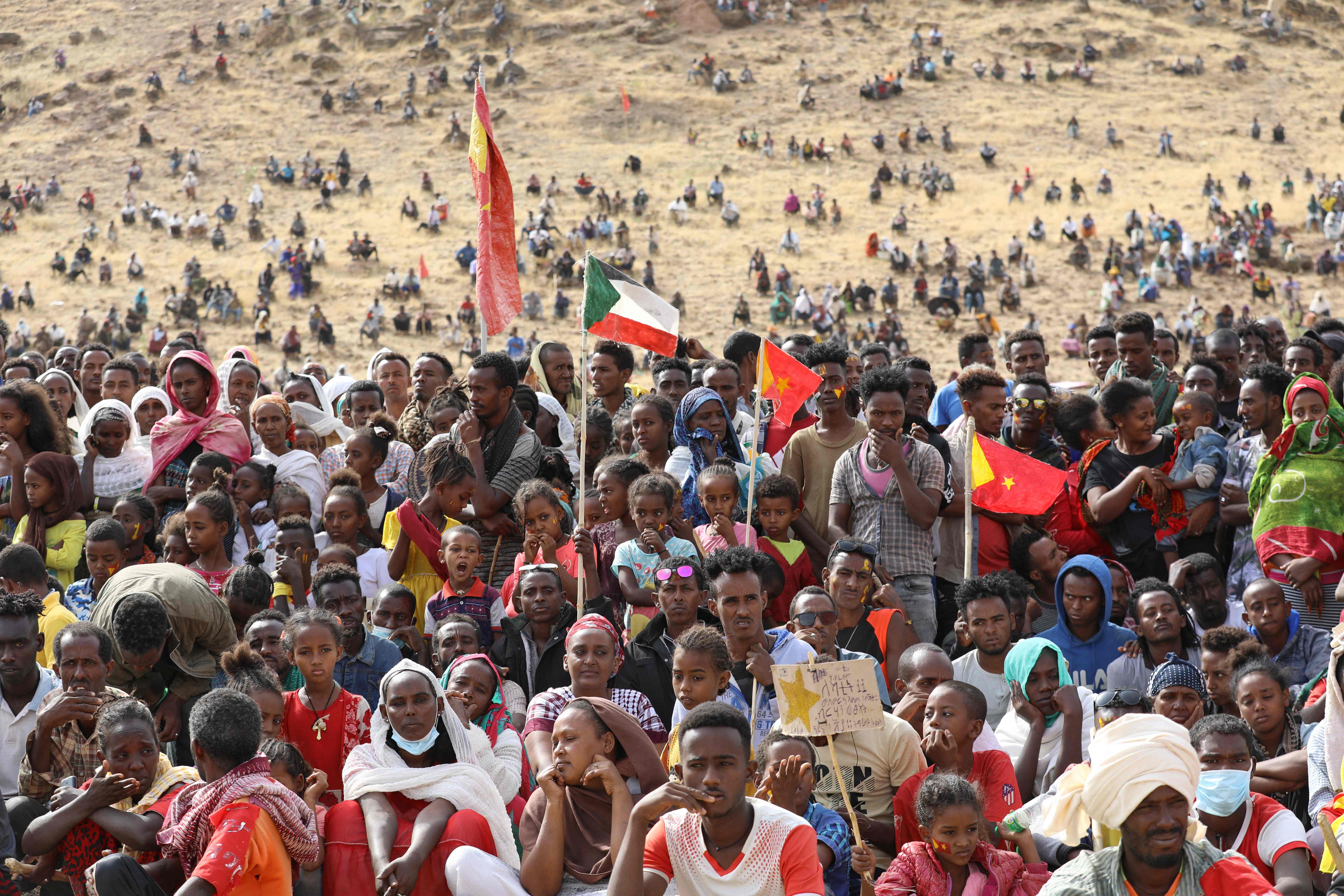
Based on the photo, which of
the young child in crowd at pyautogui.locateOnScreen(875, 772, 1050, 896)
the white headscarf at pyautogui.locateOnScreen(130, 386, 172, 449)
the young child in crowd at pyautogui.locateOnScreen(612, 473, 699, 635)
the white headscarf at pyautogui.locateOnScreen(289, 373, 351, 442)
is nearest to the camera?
the young child in crowd at pyautogui.locateOnScreen(875, 772, 1050, 896)

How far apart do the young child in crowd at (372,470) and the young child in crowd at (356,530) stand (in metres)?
0.08

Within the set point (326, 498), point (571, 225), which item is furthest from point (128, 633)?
point (571, 225)

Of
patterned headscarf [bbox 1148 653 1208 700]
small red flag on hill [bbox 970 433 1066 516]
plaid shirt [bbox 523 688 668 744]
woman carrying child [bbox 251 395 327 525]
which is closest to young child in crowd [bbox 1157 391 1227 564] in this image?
small red flag on hill [bbox 970 433 1066 516]

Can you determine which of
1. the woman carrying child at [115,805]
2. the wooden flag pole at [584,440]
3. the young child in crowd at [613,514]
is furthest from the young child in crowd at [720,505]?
the woman carrying child at [115,805]

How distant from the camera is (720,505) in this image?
7492 millimetres

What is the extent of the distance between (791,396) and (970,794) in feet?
13.0

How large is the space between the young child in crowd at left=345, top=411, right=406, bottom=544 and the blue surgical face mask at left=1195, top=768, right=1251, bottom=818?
4.78m

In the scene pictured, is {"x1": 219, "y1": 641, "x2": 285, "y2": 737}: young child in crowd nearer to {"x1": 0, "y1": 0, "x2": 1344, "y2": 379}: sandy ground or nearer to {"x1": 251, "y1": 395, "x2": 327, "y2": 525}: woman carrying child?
{"x1": 251, "y1": 395, "x2": 327, "y2": 525}: woman carrying child

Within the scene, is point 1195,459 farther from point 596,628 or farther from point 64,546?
point 64,546

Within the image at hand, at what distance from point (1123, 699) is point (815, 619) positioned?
125cm

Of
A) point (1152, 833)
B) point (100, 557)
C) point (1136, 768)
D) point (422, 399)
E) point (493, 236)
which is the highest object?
point (1136, 768)

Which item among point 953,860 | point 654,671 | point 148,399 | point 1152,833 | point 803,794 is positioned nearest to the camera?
point 1152,833

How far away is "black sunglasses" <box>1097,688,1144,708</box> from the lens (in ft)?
19.2

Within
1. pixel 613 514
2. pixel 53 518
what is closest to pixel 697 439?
pixel 613 514
